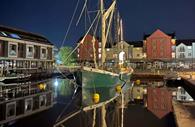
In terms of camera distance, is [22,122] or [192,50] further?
[192,50]

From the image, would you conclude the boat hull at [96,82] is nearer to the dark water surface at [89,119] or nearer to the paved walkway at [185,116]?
the dark water surface at [89,119]

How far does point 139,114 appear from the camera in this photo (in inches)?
1034

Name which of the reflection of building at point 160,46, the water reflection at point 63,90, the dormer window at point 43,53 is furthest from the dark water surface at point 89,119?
the reflection of building at point 160,46

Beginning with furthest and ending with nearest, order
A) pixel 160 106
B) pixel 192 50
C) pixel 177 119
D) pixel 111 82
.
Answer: pixel 192 50 → pixel 111 82 → pixel 160 106 → pixel 177 119

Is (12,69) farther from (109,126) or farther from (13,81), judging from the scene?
(109,126)

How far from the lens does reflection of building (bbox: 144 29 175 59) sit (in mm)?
113188

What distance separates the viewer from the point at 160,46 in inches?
4510

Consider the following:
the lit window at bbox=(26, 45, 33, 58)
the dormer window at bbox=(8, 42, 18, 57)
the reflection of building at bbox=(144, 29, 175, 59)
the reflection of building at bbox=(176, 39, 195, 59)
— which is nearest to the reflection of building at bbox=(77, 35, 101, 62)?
the reflection of building at bbox=(144, 29, 175, 59)

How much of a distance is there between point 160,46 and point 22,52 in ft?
206

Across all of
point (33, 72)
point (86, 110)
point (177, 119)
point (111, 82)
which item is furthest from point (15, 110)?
point (33, 72)

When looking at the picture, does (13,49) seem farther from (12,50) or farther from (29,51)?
(29,51)

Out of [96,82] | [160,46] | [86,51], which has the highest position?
[160,46]

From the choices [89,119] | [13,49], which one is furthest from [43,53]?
[89,119]

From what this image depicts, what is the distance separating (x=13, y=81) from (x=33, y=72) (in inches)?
685
